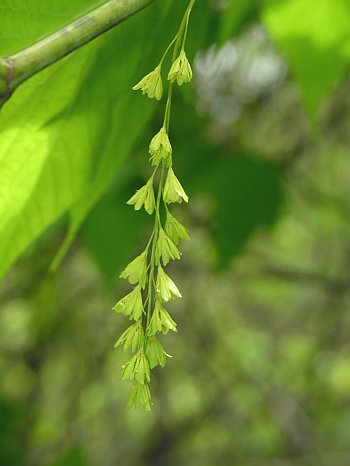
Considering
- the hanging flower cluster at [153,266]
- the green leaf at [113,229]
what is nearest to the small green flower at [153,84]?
the hanging flower cluster at [153,266]

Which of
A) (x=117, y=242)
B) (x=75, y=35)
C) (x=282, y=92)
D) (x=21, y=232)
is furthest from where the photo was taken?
(x=282, y=92)

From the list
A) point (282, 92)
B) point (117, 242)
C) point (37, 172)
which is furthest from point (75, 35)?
point (282, 92)

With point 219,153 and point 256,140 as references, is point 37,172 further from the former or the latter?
point 256,140

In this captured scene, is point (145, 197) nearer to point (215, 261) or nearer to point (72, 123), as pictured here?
point (72, 123)

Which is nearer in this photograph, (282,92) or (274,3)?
(274,3)

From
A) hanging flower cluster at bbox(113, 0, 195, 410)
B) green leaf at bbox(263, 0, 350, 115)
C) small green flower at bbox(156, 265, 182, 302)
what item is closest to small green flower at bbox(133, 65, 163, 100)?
Result: hanging flower cluster at bbox(113, 0, 195, 410)

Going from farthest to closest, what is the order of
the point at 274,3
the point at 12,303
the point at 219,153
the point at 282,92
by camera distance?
the point at 12,303 → the point at 282,92 → the point at 219,153 → the point at 274,3

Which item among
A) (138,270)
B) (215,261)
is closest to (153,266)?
(138,270)

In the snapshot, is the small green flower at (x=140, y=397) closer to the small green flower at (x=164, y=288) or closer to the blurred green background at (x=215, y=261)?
the small green flower at (x=164, y=288)
